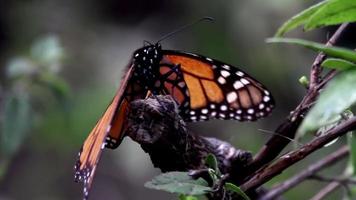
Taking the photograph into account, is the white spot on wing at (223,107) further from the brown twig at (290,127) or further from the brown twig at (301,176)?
A: the brown twig at (301,176)

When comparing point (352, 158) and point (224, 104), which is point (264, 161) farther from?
point (224, 104)

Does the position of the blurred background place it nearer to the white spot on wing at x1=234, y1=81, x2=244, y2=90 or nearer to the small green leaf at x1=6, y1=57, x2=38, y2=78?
the small green leaf at x1=6, y1=57, x2=38, y2=78

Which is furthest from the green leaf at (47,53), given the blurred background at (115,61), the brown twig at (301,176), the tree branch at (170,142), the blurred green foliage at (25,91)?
the brown twig at (301,176)

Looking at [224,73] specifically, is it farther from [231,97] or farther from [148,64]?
[148,64]

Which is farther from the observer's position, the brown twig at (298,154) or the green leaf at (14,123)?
the green leaf at (14,123)

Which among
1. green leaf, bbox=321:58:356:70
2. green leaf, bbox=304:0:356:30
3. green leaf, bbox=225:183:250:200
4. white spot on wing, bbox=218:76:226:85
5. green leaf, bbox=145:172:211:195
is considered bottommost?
green leaf, bbox=225:183:250:200

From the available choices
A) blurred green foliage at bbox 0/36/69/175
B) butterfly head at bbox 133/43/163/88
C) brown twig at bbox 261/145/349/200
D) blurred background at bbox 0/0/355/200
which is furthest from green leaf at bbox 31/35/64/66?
brown twig at bbox 261/145/349/200

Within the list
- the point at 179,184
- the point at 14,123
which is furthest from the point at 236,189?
the point at 14,123
